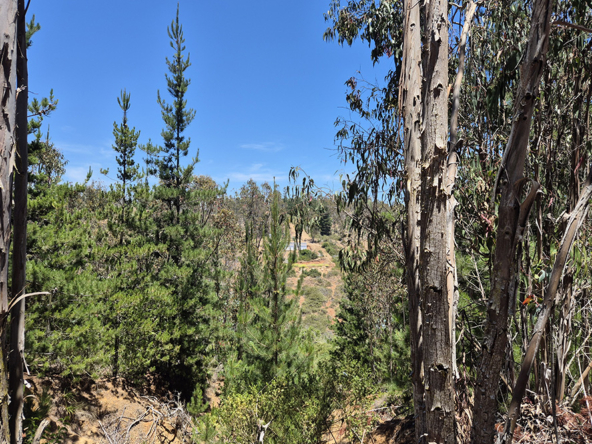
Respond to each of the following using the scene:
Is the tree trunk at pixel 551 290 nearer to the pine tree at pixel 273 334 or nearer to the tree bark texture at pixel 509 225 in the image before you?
the tree bark texture at pixel 509 225

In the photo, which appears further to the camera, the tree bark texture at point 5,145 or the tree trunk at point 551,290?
the tree bark texture at point 5,145

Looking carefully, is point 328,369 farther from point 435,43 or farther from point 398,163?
point 435,43

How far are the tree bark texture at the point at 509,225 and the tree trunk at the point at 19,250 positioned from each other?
2306mm

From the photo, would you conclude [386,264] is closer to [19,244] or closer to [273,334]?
[273,334]

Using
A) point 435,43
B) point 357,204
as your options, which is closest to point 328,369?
point 357,204

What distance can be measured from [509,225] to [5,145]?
2351mm

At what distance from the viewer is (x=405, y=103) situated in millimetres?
2416

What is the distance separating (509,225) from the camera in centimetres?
142

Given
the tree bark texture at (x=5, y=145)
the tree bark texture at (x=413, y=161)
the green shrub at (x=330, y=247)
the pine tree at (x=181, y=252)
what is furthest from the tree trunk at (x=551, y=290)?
the green shrub at (x=330, y=247)

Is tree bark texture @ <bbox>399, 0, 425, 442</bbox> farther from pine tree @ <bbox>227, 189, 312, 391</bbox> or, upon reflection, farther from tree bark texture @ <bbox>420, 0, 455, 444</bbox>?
pine tree @ <bbox>227, 189, 312, 391</bbox>

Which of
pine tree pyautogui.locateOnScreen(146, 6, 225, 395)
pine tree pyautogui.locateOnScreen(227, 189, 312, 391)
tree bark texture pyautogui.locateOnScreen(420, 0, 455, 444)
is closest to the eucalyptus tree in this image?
tree bark texture pyautogui.locateOnScreen(420, 0, 455, 444)

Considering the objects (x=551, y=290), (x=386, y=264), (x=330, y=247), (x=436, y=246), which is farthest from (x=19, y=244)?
(x=330, y=247)

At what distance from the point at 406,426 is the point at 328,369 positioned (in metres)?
1.68

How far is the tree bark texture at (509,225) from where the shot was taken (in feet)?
4.50
